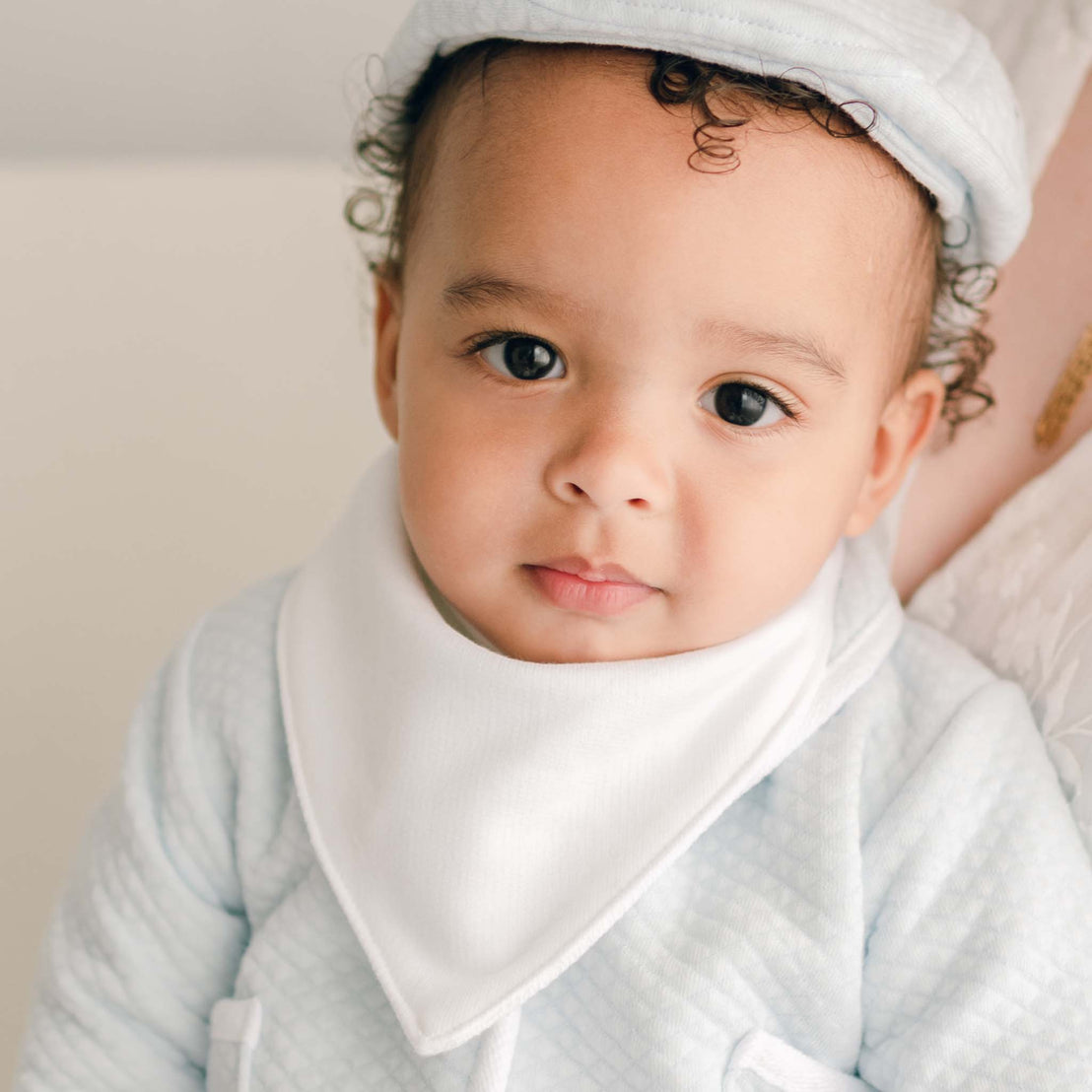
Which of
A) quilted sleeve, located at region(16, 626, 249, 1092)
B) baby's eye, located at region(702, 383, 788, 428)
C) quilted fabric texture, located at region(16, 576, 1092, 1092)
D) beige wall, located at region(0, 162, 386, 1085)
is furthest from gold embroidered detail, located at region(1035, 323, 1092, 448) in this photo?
beige wall, located at region(0, 162, 386, 1085)

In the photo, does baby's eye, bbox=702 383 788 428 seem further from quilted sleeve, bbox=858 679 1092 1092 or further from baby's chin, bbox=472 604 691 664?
quilted sleeve, bbox=858 679 1092 1092

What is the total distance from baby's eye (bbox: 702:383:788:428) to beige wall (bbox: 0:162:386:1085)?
79cm

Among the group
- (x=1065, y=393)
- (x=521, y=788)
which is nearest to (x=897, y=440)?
(x=1065, y=393)

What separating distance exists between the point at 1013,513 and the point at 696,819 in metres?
0.37

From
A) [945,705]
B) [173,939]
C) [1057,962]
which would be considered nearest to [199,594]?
[173,939]

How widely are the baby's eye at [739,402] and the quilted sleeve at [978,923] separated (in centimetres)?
26

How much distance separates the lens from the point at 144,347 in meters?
1.42

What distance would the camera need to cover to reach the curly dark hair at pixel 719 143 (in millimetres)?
770

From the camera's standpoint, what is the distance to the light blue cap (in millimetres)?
A: 751

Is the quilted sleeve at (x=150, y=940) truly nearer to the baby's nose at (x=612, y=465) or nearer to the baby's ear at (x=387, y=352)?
the baby's ear at (x=387, y=352)

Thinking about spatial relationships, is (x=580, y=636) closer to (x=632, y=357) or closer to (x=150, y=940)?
(x=632, y=357)

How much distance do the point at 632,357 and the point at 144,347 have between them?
823mm

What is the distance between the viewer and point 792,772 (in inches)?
34.4

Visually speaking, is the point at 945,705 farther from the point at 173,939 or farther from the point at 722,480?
the point at 173,939
